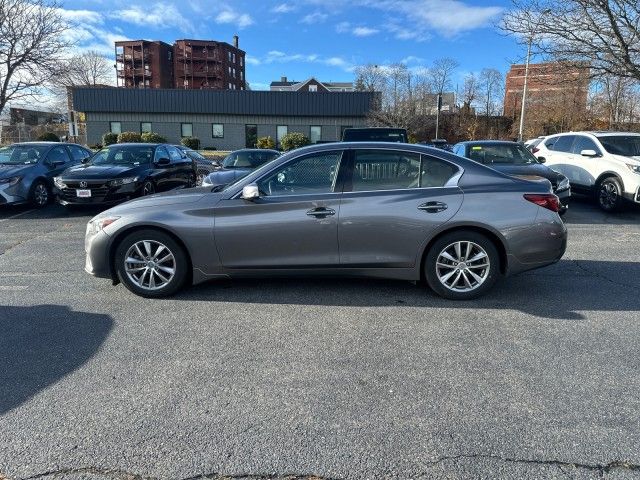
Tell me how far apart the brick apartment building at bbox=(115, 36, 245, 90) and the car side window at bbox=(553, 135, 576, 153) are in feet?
237

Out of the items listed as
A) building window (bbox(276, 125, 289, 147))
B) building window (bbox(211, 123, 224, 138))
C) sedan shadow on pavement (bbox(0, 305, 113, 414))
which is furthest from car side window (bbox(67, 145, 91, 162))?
building window (bbox(211, 123, 224, 138))

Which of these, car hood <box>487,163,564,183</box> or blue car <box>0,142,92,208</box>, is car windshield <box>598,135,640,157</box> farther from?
blue car <box>0,142,92,208</box>

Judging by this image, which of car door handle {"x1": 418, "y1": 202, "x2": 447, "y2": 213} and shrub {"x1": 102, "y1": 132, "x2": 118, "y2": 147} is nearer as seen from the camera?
car door handle {"x1": 418, "y1": 202, "x2": 447, "y2": 213}

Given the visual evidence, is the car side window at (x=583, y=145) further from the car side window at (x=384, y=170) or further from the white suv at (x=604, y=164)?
the car side window at (x=384, y=170)

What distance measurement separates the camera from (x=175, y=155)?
40.0ft

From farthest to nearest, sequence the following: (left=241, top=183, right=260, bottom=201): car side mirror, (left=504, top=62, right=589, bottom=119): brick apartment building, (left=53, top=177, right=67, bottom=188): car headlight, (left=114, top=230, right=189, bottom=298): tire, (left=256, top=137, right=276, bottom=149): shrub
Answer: (left=256, top=137, right=276, bottom=149): shrub < (left=504, top=62, right=589, bottom=119): brick apartment building < (left=53, top=177, right=67, bottom=188): car headlight < (left=114, top=230, right=189, bottom=298): tire < (left=241, top=183, right=260, bottom=201): car side mirror

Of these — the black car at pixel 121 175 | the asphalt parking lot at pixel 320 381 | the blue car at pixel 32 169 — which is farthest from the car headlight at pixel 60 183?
the asphalt parking lot at pixel 320 381

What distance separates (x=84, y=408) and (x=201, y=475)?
1.05 m

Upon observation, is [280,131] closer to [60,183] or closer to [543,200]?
[60,183]

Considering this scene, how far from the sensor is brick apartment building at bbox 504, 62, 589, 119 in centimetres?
1712

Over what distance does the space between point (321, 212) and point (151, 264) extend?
186 cm

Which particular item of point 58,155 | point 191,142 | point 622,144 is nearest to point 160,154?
point 58,155

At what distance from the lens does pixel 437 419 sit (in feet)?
8.98

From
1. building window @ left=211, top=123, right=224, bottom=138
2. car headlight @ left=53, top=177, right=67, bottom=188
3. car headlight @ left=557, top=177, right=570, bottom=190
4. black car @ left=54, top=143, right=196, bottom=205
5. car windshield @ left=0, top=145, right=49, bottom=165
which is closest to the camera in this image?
car headlight @ left=557, top=177, right=570, bottom=190
